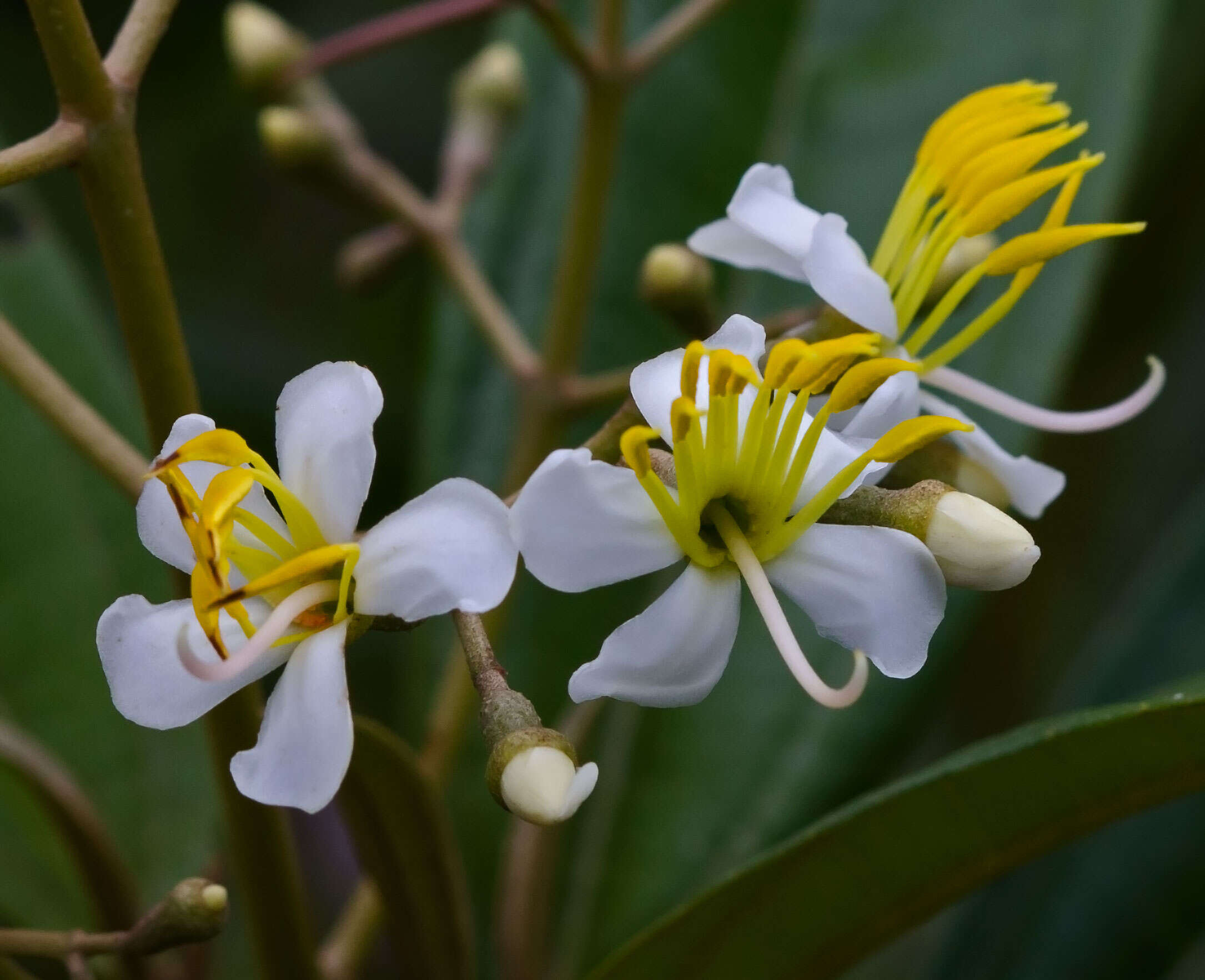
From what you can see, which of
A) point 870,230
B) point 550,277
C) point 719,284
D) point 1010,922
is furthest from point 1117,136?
point 1010,922

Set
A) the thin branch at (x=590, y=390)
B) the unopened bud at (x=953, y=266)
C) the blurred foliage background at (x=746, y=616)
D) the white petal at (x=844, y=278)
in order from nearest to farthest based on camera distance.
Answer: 1. the white petal at (x=844, y=278)
2. the unopened bud at (x=953, y=266)
3. the thin branch at (x=590, y=390)
4. the blurred foliage background at (x=746, y=616)

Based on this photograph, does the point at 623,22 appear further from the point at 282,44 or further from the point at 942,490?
the point at 942,490

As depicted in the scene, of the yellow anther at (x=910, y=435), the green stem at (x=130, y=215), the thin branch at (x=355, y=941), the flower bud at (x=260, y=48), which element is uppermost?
the flower bud at (x=260, y=48)

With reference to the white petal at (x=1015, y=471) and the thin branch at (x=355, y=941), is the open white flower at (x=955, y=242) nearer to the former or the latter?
the white petal at (x=1015, y=471)

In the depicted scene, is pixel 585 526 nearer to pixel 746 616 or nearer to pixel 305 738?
pixel 305 738

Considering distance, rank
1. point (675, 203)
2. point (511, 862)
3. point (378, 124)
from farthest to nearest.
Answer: point (378, 124)
point (675, 203)
point (511, 862)

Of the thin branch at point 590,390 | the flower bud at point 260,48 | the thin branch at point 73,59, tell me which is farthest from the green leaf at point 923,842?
the flower bud at point 260,48
